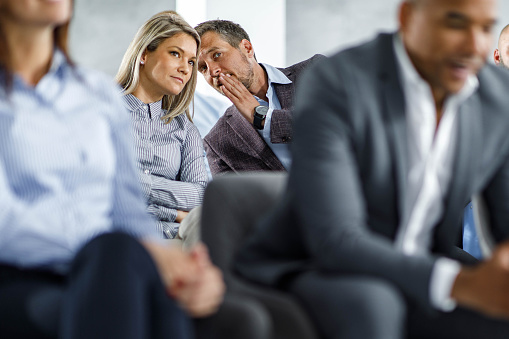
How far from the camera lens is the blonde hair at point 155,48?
2744 millimetres

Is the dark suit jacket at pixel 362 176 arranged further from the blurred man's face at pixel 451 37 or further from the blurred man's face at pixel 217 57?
the blurred man's face at pixel 217 57

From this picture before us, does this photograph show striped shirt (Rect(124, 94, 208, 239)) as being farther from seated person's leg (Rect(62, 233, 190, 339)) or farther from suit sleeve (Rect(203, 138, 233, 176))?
seated person's leg (Rect(62, 233, 190, 339))

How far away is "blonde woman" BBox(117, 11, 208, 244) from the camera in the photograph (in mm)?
2447

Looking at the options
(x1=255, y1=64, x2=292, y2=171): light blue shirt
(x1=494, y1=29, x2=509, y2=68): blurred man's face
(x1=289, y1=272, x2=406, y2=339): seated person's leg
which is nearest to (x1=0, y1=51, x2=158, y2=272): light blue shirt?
(x1=289, y1=272, x2=406, y2=339): seated person's leg

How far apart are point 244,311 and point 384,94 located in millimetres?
433

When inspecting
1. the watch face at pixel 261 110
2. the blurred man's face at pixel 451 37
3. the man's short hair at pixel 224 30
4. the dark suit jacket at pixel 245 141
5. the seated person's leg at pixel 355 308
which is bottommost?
the dark suit jacket at pixel 245 141

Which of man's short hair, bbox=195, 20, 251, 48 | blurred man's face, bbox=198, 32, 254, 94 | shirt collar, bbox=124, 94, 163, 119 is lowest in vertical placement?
shirt collar, bbox=124, 94, 163, 119

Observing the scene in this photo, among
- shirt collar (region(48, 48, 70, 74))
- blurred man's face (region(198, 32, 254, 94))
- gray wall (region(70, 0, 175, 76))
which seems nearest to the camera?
shirt collar (region(48, 48, 70, 74))

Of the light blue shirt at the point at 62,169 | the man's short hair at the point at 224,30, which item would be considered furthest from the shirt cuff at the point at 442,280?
the man's short hair at the point at 224,30

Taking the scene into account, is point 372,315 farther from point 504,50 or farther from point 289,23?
point 289,23

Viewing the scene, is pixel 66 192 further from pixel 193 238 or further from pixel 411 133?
pixel 193 238

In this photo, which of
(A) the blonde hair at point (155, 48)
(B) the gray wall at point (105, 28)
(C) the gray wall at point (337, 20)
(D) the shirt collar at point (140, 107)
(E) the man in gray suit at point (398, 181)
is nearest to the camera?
(E) the man in gray suit at point (398, 181)

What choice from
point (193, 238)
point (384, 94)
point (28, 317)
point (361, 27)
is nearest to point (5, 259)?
point (28, 317)

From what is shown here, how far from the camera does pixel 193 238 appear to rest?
5.90 ft
